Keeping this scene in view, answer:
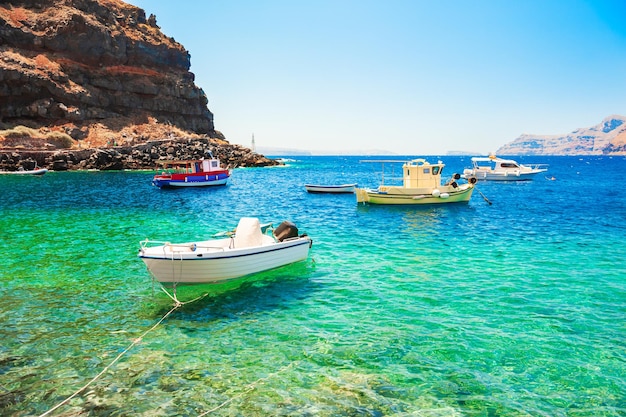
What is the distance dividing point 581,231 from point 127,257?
24784 mm

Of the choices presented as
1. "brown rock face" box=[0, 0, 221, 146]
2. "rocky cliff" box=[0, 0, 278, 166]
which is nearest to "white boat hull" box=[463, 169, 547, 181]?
"rocky cliff" box=[0, 0, 278, 166]

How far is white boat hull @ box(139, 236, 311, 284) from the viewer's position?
12.1 m

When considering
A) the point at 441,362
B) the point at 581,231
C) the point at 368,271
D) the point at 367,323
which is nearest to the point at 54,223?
the point at 368,271

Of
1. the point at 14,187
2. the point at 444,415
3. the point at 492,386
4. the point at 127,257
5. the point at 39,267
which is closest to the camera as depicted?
the point at 444,415

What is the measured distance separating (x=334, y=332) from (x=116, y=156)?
259 ft

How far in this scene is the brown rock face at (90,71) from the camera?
82000mm

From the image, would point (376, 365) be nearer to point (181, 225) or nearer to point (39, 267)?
point (39, 267)

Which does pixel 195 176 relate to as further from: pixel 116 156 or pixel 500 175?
pixel 500 175

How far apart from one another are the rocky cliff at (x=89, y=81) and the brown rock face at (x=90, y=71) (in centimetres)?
19

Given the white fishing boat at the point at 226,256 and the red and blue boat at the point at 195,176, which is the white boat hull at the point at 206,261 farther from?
the red and blue boat at the point at 195,176

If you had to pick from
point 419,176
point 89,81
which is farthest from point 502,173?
point 89,81

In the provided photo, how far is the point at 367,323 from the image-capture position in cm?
1084

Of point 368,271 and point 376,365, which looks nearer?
point 376,365

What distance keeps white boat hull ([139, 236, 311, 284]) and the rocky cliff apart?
70.5m
